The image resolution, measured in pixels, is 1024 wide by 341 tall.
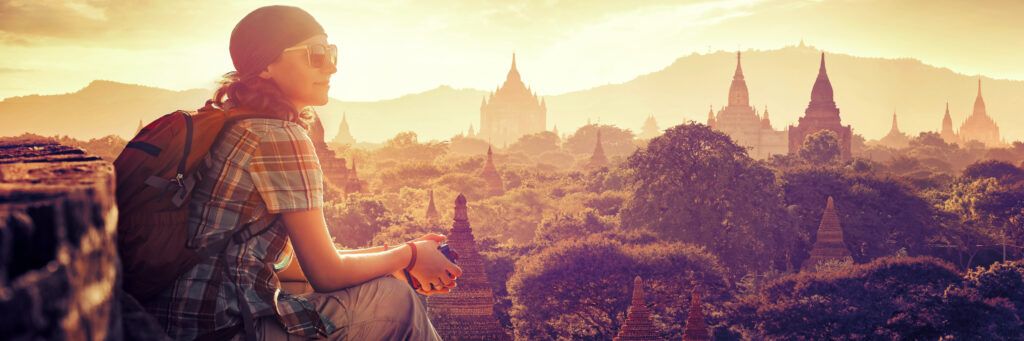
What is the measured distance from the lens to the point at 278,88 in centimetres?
294

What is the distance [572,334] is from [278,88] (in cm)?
2027

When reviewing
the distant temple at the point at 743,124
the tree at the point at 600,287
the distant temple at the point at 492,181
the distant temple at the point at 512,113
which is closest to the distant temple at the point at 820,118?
the distant temple at the point at 743,124

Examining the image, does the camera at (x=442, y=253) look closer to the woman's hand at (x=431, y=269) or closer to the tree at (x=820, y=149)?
the woman's hand at (x=431, y=269)

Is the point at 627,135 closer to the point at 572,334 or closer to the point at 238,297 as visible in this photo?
Answer: the point at 572,334

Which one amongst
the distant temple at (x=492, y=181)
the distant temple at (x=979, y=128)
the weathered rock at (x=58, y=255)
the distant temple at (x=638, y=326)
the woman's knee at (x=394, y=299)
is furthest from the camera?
the distant temple at (x=979, y=128)

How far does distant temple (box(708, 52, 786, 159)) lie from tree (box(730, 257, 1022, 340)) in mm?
67067

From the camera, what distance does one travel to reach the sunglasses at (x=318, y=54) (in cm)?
294

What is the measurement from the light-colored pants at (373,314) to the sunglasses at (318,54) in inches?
25.1

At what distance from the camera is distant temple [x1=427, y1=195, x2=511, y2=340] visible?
16328 millimetres

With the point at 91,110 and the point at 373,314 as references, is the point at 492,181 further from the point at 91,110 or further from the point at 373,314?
the point at 91,110

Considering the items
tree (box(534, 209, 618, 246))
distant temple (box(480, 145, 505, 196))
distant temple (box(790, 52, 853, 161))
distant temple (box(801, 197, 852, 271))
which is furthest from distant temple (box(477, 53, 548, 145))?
distant temple (box(801, 197, 852, 271))

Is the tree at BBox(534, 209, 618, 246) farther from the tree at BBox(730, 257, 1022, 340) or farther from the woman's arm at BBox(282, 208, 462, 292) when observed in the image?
the woman's arm at BBox(282, 208, 462, 292)

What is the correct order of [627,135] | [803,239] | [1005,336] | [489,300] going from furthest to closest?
[627,135] < [803,239] < [1005,336] < [489,300]

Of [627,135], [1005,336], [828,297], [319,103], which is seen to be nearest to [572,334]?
[828,297]
